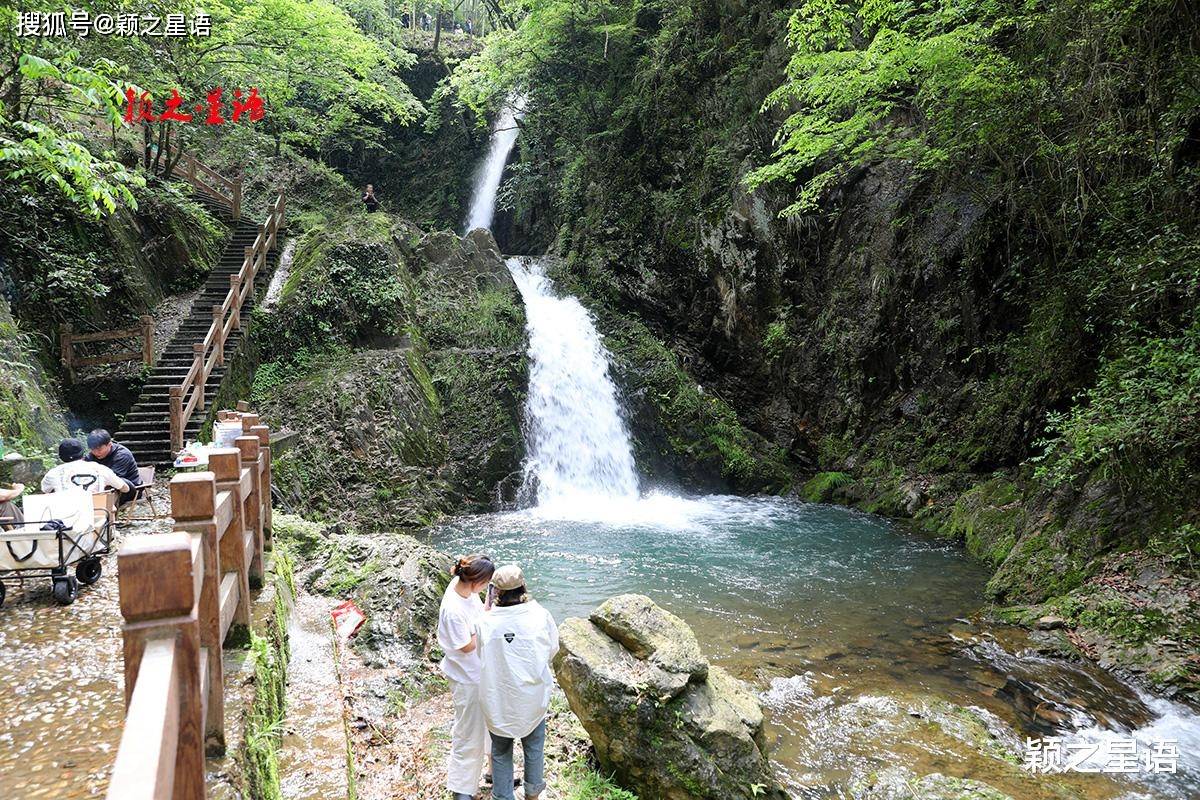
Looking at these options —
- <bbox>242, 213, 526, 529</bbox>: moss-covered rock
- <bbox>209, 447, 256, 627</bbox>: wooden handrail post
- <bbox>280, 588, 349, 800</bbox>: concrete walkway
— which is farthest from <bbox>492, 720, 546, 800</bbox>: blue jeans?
<bbox>242, 213, 526, 529</bbox>: moss-covered rock

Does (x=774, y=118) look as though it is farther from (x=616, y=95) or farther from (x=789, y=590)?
(x=789, y=590)

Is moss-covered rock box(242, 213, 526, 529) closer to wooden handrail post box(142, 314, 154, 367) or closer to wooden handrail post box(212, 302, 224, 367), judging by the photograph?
wooden handrail post box(212, 302, 224, 367)

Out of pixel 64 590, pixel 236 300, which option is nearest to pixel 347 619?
pixel 64 590

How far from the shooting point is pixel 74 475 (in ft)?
17.7

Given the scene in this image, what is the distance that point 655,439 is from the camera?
1552 centimetres

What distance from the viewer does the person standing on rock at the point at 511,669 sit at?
3730 millimetres

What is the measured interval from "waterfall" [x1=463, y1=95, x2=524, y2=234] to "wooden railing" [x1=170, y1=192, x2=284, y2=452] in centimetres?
1022

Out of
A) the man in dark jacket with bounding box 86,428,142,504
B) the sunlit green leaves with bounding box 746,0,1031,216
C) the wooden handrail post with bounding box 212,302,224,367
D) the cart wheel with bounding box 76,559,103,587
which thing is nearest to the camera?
the cart wheel with bounding box 76,559,103,587

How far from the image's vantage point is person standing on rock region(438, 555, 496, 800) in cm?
382

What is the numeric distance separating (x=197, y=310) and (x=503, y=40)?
12364 mm

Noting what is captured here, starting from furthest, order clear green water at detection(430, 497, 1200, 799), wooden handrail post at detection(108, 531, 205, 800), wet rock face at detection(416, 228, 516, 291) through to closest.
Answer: wet rock face at detection(416, 228, 516, 291), clear green water at detection(430, 497, 1200, 799), wooden handrail post at detection(108, 531, 205, 800)

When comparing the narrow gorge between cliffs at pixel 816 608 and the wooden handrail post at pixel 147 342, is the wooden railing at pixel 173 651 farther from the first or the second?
the wooden handrail post at pixel 147 342

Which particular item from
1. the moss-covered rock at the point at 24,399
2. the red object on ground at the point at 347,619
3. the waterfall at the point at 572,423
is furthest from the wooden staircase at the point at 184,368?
the waterfall at the point at 572,423

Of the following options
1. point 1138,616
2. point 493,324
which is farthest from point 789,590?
point 493,324
